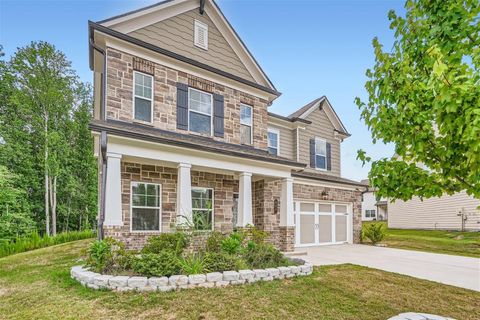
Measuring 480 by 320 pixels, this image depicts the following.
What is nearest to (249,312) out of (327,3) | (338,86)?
(327,3)

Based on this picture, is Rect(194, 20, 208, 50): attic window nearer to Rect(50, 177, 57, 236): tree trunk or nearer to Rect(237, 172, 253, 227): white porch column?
Rect(237, 172, 253, 227): white porch column

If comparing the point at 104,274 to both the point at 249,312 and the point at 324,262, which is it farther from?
the point at 324,262

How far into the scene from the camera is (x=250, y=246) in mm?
7594

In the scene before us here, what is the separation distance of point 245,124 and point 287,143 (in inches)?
159

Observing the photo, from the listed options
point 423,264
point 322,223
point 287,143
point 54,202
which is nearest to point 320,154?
point 287,143

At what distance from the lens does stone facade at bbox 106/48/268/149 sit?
334 inches

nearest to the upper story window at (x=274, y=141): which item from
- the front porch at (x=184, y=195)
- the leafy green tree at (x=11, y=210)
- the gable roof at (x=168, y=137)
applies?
the front porch at (x=184, y=195)

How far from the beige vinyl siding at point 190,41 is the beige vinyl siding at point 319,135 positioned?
4898mm

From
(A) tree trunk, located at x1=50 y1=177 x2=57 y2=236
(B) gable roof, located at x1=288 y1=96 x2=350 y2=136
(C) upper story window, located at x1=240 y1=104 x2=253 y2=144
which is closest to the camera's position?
(C) upper story window, located at x1=240 y1=104 x2=253 y2=144

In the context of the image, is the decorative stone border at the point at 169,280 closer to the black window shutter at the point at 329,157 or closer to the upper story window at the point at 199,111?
the upper story window at the point at 199,111

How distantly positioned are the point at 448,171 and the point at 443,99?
119 centimetres

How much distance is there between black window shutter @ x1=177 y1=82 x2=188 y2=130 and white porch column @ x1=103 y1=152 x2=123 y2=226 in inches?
112

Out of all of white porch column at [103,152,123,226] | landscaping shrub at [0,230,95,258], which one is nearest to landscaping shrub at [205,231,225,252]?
white porch column at [103,152,123,226]

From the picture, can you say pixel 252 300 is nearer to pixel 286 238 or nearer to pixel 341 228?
pixel 286 238
